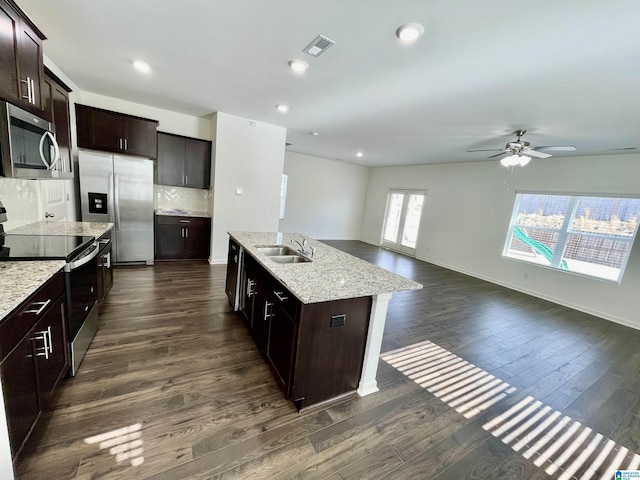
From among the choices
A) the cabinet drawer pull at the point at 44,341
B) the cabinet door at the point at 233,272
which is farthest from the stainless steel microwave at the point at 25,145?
the cabinet door at the point at 233,272

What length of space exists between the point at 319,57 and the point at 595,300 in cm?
575

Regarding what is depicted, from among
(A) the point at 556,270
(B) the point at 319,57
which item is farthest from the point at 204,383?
(A) the point at 556,270

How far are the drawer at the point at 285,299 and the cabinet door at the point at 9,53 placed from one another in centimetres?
198

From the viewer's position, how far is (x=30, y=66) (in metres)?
1.81

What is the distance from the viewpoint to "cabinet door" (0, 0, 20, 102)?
151 centimetres

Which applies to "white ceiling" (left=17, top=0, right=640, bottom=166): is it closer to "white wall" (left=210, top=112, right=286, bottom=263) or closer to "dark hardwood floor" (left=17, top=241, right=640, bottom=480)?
"white wall" (left=210, top=112, right=286, bottom=263)

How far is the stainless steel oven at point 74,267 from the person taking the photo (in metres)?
1.67

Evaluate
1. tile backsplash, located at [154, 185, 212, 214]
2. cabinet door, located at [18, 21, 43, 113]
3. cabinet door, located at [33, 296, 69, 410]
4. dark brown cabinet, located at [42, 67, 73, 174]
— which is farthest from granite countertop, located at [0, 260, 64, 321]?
tile backsplash, located at [154, 185, 212, 214]

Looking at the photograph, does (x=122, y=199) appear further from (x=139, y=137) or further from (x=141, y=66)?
(x=141, y=66)

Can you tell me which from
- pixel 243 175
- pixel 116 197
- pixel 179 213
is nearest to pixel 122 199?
pixel 116 197

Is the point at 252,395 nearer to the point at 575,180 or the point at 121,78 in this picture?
the point at 121,78

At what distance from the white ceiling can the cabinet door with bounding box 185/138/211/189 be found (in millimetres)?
800

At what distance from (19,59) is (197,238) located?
339 centimetres

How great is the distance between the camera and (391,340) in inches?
113
